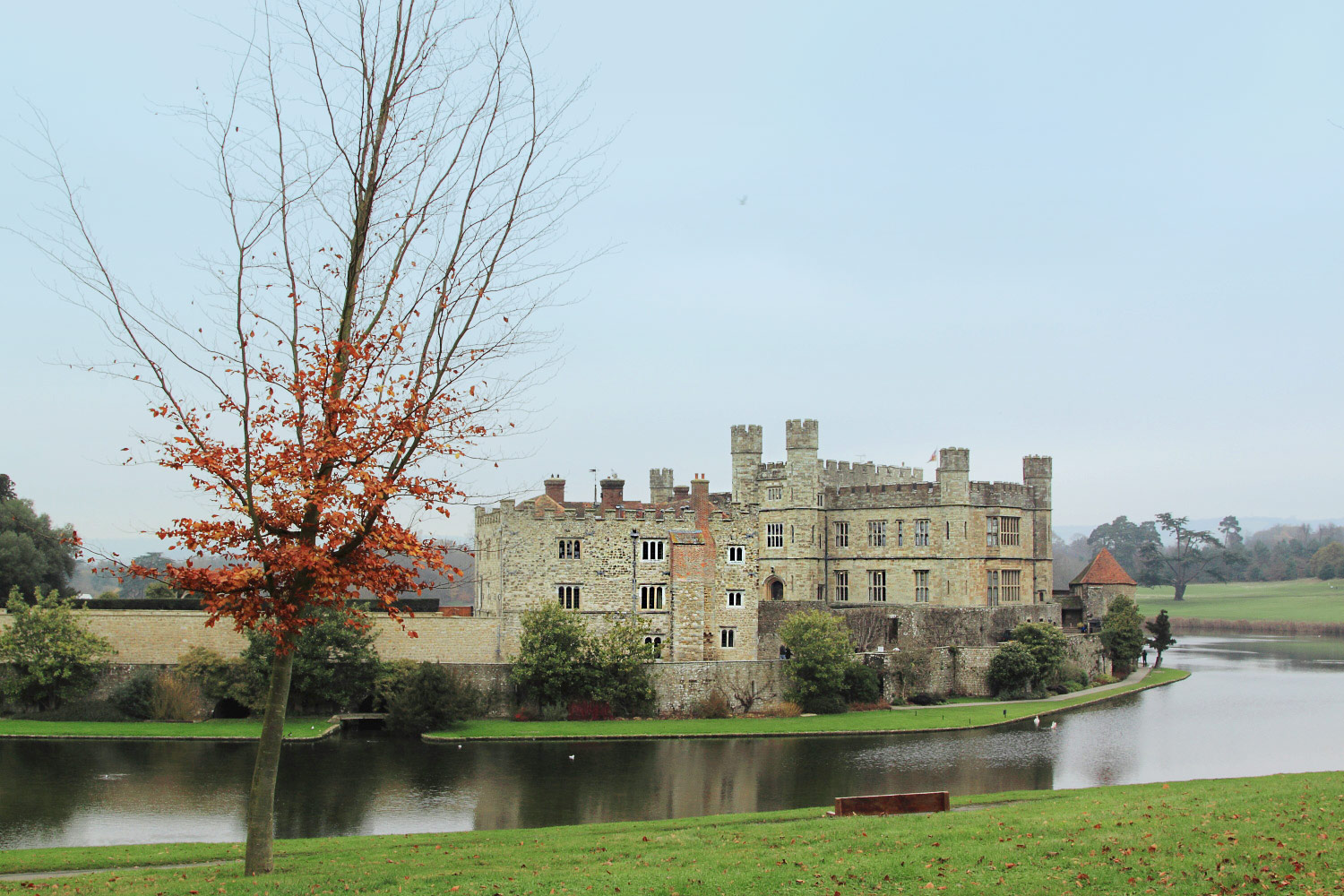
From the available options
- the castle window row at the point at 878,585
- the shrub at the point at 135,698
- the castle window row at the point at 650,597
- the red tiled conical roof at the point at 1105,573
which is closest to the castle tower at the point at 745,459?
the castle window row at the point at 878,585

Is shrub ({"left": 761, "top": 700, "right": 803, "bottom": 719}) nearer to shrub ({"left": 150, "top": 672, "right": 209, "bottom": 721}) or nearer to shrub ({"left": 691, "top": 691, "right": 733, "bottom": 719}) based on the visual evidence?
shrub ({"left": 691, "top": 691, "right": 733, "bottom": 719})

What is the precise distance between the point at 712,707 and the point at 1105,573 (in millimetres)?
29141

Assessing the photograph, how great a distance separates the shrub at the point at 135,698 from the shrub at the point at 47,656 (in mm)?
1369

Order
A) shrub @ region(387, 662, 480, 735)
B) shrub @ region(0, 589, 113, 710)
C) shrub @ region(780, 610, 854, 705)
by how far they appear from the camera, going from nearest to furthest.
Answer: shrub @ region(387, 662, 480, 735)
shrub @ region(0, 589, 113, 710)
shrub @ region(780, 610, 854, 705)

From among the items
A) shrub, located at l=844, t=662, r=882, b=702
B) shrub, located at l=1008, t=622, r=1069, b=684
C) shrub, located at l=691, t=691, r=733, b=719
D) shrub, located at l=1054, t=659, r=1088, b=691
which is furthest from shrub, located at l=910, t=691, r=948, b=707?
shrub, located at l=691, t=691, r=733, b=719

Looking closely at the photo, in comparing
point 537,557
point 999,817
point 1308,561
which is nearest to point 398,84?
point 999,817

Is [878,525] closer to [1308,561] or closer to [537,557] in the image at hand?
[537,557]

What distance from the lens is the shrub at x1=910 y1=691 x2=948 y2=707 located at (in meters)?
46.6

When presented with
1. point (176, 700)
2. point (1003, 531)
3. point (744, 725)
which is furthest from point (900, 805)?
point (1003, 531)

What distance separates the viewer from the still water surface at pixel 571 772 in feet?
83.1

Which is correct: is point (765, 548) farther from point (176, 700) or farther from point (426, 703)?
point (176, 700)

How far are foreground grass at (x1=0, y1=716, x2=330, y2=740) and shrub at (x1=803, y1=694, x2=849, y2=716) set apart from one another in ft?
57.9

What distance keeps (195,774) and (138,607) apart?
17.6m

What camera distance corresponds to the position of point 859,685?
1773 inches
